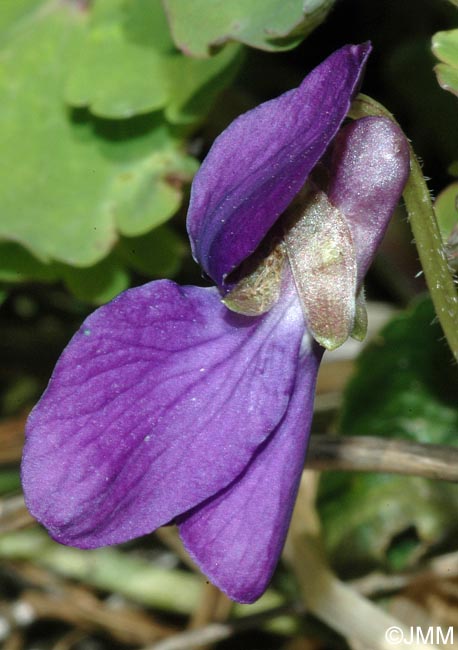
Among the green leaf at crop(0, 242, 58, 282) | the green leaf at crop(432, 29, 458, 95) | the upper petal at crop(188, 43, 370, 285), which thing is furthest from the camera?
the green leaf at crop(0, 242, 58, 282)

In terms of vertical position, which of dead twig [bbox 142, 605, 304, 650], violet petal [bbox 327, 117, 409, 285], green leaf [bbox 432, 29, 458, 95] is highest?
violet petal [bbox 327, 117, 409, 285]

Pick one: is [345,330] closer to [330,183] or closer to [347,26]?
[330,183]

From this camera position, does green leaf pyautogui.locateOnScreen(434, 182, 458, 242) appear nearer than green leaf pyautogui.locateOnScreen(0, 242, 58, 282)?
Yes

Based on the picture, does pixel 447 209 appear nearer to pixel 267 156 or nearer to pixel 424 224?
pixel 424 224

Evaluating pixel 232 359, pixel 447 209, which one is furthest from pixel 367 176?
pixel 447 209

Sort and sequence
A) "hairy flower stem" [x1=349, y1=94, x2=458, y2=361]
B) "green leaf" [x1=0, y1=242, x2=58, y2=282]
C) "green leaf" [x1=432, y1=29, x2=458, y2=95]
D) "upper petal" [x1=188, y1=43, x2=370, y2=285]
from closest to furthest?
"upper petal" [x1=188, y1=43, x2=370, y2=285], "hairy flower stem" [x1=349, y1=94, x2=458, y2=361], "green leaf" [x1=432, y1=29, x2=458, y2=95], "green leaf" [x1=0, y1=242, x2=58, y2=282]

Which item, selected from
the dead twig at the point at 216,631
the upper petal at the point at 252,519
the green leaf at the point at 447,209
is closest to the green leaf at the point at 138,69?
the green leaf at the point at 447,209

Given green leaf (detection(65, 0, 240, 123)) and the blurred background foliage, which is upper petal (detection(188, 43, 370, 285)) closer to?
the blurred background foliage

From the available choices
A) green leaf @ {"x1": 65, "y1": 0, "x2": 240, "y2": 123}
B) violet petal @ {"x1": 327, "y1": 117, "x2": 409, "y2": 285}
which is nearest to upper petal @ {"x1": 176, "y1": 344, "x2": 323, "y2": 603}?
violet petal @ {"x1": 327, "y1": 117, "x2": 409, "y2": 285}
